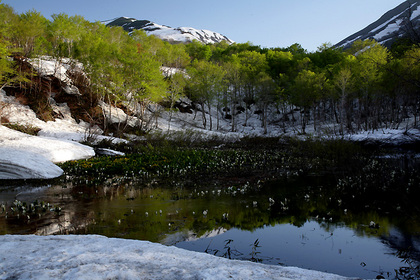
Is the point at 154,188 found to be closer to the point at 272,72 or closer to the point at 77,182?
the point at 77,182

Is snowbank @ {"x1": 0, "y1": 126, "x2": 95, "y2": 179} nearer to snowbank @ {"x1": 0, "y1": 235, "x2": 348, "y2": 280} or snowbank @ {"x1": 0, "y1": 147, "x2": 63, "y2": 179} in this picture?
snowbank @ {"x1": 0, "y1": 147, "x2": 63, "y2": 179}

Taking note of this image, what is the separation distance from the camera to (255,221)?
22.1 ft

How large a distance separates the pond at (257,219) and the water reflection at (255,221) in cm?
2

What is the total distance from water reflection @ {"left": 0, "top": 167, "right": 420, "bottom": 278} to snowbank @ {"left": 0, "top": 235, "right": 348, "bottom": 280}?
72.0 inches

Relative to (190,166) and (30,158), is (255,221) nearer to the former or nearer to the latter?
(190,166)

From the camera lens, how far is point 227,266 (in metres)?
2.93

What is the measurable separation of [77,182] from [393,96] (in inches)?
1758

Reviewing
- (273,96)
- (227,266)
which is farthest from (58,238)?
(273,96)

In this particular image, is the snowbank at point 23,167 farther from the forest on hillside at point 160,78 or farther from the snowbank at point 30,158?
the forest on hillside at point 160,78

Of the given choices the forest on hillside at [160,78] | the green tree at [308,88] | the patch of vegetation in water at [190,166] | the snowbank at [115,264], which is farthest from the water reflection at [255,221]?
the green tree at [308,88]

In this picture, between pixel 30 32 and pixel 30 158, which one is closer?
pixel 30 158

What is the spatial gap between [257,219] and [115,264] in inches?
183

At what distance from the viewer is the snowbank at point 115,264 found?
8.61ft

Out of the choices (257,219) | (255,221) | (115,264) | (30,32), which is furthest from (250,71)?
(115,264)
